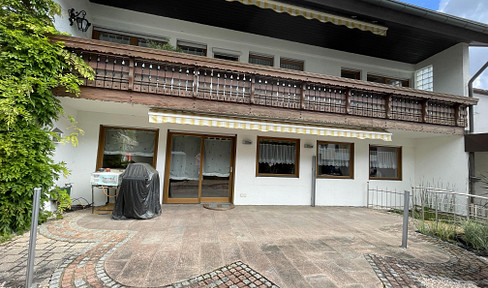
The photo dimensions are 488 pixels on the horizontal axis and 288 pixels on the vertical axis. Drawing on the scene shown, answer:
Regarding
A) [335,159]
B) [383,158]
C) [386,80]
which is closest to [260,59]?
[335,159]

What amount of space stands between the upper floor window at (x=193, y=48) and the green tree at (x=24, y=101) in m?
4.02

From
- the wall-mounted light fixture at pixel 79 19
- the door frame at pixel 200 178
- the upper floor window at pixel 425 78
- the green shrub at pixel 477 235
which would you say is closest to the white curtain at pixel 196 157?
the door frame at pixel 200 178

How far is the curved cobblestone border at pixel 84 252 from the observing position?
8.63 feet

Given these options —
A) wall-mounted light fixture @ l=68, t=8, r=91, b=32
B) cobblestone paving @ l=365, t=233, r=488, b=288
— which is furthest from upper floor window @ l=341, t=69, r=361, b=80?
wall-mounted light fixture @ l=68, t=8, r=91, b=32

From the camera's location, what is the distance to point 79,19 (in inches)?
247

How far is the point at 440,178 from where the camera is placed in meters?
8.34

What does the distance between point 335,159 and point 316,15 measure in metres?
5.41

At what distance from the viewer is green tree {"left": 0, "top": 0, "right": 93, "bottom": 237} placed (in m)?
3.84

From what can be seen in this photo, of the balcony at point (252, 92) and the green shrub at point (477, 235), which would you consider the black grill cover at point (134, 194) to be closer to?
the balcony at point (252, 92)

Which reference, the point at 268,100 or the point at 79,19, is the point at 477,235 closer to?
the point at 268,100

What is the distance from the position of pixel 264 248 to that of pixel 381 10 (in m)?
8.29

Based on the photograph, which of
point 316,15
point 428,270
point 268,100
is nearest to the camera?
point 428,270

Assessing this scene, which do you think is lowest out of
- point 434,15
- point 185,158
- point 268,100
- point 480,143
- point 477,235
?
point 477,235

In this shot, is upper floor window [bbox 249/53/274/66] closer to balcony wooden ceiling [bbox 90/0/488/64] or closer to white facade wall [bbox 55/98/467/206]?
balcony wooden ceiling [bbox 90/0/488/64]
